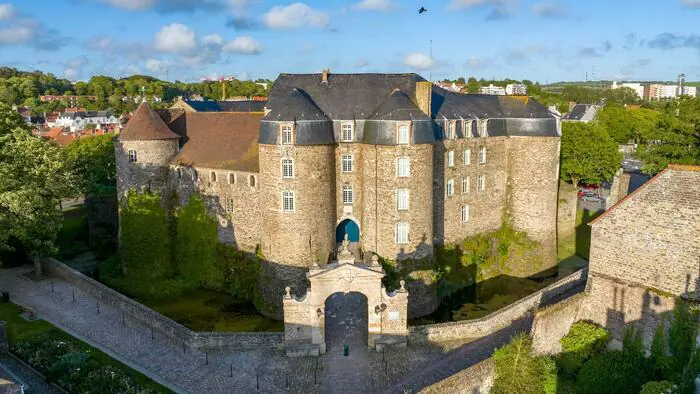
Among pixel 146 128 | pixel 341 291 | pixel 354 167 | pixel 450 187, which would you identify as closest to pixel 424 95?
pixel 354 167

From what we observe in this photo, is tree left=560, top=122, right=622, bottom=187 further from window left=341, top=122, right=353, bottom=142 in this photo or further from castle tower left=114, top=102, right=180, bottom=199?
castle tower left=114, top=102, right=180, bottom=199

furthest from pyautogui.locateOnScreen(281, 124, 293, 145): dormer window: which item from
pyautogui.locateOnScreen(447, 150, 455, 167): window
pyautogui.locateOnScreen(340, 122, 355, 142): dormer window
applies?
pyautogui.locateOnScreen(447, 150, 455, 167): window

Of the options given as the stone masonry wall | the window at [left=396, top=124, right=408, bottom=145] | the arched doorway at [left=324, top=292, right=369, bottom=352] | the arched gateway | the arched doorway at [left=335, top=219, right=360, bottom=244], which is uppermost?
the window at [left=396, top=124, right=408, bottom=145]

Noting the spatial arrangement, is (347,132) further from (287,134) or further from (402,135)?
(287,134)

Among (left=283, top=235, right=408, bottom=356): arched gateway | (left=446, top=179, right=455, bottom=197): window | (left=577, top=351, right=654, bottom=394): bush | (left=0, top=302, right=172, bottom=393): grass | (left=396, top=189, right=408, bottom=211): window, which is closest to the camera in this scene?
(left=577, top=351, right=654, bottom=394): bush

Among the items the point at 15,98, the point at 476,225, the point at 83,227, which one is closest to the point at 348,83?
the point at 476,225

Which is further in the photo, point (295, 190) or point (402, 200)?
point (402, 200)

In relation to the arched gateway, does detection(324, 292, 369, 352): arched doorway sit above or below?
below
